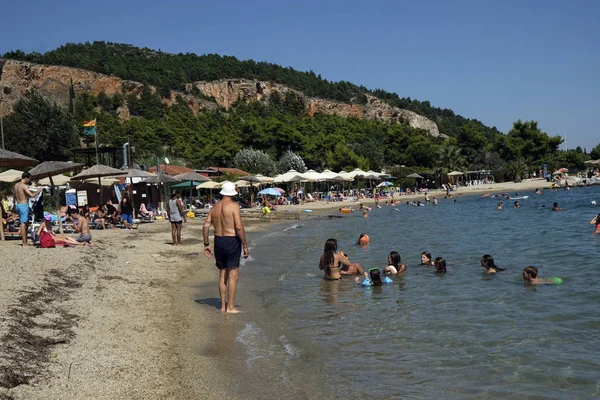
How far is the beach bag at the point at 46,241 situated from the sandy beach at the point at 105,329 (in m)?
0.46

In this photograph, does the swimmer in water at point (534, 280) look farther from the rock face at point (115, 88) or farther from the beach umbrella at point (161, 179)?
the rock face at point (115, 88)

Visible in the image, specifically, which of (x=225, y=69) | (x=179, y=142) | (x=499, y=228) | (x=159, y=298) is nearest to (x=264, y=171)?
(x=179, y=142)

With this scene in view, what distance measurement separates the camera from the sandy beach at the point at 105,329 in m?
4.21

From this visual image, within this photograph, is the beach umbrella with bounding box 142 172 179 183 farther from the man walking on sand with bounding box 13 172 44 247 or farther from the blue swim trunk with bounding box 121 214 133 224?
the man walking on sand with bounding box 13 172 44 247

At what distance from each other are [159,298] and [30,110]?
46456 mm

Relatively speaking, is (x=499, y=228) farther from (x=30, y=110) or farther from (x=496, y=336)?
(x=30, y=110)

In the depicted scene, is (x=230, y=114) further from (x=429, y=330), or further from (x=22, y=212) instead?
(x=429, y=330)

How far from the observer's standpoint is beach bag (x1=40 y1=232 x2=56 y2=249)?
10875mm

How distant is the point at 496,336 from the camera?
20.3 feet

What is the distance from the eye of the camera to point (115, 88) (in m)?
93.2

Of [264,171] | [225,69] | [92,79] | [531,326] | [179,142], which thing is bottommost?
[531,326]

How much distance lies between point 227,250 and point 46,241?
18.8 feet

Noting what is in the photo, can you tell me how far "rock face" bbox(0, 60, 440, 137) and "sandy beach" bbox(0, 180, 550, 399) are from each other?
70718 mm

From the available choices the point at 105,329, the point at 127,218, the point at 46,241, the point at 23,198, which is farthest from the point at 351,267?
the point at 127,218
